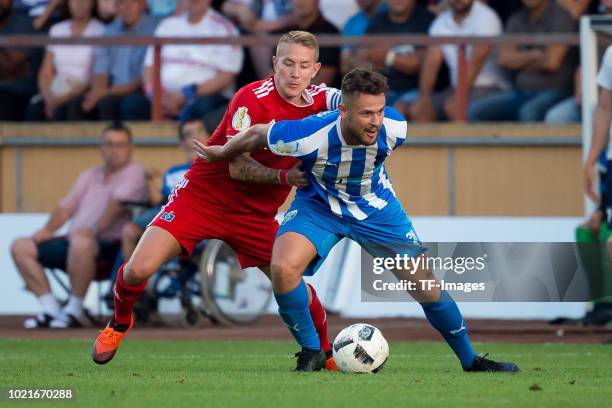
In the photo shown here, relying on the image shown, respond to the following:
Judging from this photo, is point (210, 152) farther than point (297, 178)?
Yes

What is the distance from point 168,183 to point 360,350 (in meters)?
5.97

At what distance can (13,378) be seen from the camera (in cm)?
852

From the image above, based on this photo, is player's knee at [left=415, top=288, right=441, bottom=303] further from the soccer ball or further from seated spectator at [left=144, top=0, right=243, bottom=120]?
seated spectator at [left=144, top=0, right=243, bottom=120]

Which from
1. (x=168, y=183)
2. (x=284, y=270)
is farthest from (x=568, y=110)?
(x=284, y=270)

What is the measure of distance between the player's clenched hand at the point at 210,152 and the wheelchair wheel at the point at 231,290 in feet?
17.3

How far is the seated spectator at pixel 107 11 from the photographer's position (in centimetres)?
1731

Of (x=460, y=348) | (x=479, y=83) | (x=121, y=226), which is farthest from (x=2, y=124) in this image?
(x=460, y=348)

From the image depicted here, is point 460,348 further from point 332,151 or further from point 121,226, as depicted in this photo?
point 121,226

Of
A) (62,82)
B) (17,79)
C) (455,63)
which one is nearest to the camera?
(455,63)

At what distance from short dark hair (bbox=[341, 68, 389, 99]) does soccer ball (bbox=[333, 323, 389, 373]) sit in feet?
4.75

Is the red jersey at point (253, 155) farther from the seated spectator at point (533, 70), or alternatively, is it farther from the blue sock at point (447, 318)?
the seated spectator at point (533, 70)

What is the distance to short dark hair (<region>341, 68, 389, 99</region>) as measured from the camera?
8180 mm

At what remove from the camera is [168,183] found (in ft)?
46.9

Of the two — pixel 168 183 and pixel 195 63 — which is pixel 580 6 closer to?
pixel 195 63
